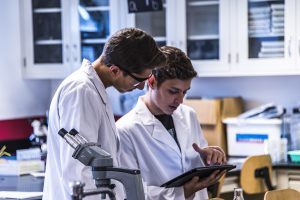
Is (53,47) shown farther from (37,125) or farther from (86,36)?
(37,125)

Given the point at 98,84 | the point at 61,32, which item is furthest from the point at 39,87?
the point at 98,84

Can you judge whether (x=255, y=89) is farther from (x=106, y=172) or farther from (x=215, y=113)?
(x=106, y=172)

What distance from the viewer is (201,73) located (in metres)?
4.24

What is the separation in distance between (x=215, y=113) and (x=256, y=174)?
62cm

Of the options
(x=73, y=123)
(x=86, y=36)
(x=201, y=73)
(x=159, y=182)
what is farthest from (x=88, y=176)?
(x=86, y=36)

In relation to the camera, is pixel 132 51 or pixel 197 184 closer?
pixel 132 51

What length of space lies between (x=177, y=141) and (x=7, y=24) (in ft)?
9.02

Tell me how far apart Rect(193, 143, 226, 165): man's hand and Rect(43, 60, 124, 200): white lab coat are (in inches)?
23.6

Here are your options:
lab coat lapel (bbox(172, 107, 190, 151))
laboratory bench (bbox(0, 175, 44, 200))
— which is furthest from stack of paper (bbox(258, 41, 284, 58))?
laboratory bench (bbox(0, 175, 44, 200))

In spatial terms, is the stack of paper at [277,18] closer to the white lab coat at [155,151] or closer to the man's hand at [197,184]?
the white lab coat at [155,151]

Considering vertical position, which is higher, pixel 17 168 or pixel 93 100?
pixel 93 100

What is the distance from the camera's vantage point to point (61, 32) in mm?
4695

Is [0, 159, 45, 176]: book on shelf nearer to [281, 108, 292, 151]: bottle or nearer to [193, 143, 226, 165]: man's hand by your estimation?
[193, 143, 226, 165]: man's hand

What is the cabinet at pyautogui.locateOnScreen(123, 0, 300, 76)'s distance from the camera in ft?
13.0
